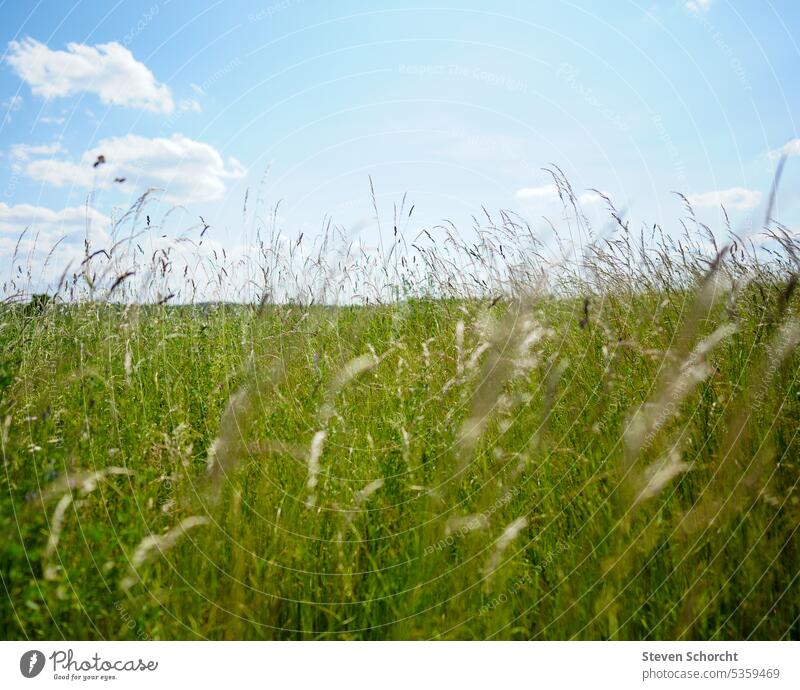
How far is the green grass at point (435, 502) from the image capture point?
1486 millimetres

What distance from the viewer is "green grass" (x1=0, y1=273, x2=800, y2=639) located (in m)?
1.49

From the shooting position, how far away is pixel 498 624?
1460 mm

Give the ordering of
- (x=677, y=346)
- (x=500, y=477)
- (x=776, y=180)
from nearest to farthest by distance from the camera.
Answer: (x=500, y=477) < (x=776, y=180) < (x=677, y=346)

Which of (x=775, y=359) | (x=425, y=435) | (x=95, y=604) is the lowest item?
(x=95, y=604)

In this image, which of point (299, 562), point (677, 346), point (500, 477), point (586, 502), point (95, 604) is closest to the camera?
point (95, 604)

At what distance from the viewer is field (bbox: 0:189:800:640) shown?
1488 mm

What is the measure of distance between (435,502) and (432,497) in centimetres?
2

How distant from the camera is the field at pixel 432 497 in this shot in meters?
1.49

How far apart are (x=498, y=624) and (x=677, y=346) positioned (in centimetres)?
189

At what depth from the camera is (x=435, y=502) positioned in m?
1.86

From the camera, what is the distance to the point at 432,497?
6.09 ft

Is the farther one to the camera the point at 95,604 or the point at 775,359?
the point at 775,359
